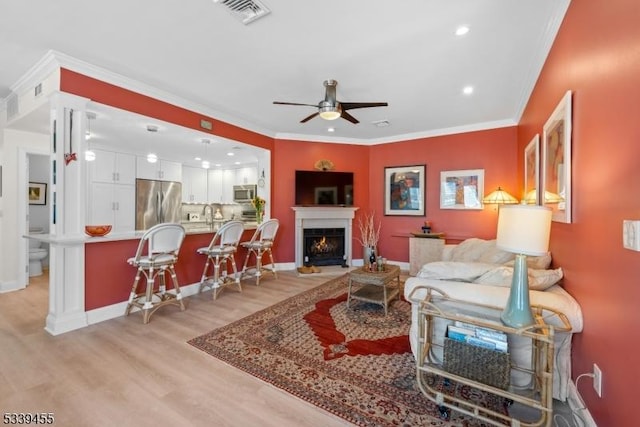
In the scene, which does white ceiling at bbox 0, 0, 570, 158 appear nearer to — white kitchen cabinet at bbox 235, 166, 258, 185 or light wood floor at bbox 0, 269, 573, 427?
light wood floor at bbox 0, 269, 573, 427

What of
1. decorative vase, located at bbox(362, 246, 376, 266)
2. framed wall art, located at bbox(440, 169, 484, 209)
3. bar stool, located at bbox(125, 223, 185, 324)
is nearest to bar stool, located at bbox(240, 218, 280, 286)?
bar stool, located at bbox(125, 223, 185, 324)

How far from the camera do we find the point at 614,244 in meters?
1.31

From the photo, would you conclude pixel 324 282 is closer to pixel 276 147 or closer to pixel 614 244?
pixel 276 147

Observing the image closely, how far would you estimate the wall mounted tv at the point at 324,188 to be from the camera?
5.40 m

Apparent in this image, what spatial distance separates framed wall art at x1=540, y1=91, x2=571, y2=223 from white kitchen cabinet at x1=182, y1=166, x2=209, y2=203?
7.26m

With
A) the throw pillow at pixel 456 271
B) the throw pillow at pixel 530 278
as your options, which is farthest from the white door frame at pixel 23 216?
the throw pillow at pixel 530 278

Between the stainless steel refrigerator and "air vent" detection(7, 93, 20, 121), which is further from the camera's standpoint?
the stainless steel refrigerator

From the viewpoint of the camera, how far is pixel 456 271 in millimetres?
2047

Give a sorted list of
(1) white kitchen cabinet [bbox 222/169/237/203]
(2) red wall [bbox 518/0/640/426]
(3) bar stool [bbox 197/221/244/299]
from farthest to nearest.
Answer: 1. (1) white kitchen cabinet [bbox 222/169/237/203]
2. (3) bar stool [bbox 197/221/244/299]
3. (2) red wall [bbox 518/0/640/426]

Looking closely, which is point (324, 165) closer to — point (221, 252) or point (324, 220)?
point (324, 220)

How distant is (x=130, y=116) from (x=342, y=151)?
12.1ft

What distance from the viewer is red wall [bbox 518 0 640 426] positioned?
1161 millimetres

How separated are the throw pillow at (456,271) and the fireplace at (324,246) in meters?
3.52

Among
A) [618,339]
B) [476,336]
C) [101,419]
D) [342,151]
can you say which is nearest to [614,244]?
[618,339]
